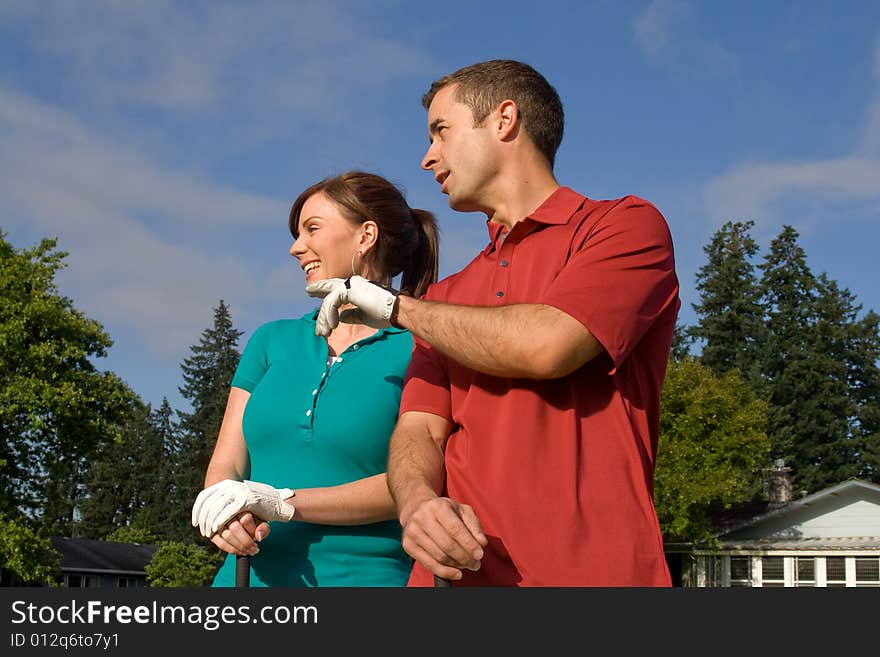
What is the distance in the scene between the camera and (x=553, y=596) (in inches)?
67.4

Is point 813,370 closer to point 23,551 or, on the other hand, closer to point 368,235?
point 23,551

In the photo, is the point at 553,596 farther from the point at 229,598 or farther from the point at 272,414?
the point at 272,414

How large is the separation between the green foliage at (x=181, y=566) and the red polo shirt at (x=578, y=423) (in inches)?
1738

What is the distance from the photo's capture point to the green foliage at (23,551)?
27234 millimetres

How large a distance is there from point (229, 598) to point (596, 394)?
0.95 metres

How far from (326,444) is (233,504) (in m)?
0.47

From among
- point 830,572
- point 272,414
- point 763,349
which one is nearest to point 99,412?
point 830,572

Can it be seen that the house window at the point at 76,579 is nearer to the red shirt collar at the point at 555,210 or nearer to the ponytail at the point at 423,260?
the ponytail at the point at 423,260

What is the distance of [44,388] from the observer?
2920cm

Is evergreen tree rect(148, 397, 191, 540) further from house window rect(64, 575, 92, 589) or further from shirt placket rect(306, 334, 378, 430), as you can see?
shirt placket rect(306, 334, 378, 430)

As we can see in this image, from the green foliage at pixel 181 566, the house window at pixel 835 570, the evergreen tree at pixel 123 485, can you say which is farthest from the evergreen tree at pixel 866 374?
the evergreen tree at pixel 123 485

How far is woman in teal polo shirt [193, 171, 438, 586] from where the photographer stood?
307 centimetres

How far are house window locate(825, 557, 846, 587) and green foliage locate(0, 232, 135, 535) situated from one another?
79.2 feet

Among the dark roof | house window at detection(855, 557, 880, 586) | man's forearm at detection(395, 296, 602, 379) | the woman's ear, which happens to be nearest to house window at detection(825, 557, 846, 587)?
house window at detection(855, 557, 880, 586)
